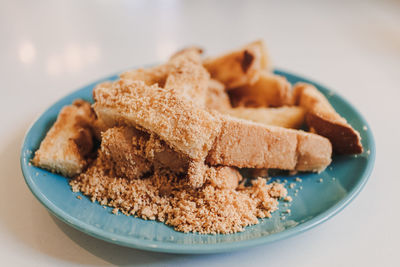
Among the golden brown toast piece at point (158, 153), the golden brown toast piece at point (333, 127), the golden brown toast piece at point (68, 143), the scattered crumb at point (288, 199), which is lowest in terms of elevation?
the golden brown toast piece at point (68, 143)

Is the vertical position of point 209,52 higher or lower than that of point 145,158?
higher

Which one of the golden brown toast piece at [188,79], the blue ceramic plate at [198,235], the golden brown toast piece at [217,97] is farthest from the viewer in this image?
the golden brown toast piece at [217,97]

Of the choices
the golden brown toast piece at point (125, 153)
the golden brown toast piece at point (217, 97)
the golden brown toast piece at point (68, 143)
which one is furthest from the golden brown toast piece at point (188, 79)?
the golden brown toast piece at point (68, 143)

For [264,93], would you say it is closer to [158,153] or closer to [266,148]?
[266,148]

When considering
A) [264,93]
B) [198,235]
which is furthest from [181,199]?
[264,93]

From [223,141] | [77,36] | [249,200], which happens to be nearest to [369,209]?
[249,200]

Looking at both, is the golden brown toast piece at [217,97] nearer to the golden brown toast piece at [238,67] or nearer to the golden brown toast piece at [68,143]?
the golden brown toast piece at [238,67]
